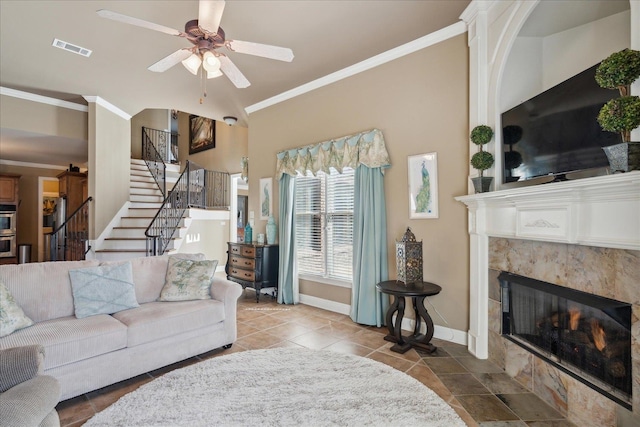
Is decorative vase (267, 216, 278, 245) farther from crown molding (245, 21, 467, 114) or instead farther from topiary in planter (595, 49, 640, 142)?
topiary in planter (595, 49, 640, 142)

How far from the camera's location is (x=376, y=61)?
395 centimetres

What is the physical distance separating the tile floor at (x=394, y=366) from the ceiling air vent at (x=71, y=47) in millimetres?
3767

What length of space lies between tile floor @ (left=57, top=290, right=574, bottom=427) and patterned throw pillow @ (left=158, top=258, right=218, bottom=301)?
0.60 meters

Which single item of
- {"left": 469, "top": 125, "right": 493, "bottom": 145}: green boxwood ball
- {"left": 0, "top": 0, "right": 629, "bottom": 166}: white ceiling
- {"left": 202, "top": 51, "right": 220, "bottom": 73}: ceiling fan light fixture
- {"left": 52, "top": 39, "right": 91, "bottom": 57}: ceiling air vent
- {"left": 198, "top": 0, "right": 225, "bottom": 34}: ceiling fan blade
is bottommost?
{"left": 469, "top": 125, "right": 493, "bottom": 145}: green boxwood ball

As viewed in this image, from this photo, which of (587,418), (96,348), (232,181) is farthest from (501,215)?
(232,181)

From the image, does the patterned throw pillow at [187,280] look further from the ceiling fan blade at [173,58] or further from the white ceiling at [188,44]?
the white ceiling at [188,44]

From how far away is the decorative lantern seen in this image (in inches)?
128

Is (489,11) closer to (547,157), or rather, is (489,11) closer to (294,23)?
(547,157)

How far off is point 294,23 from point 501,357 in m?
3.71

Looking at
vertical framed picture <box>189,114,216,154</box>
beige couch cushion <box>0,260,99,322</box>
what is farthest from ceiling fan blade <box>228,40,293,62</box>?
vertical framed picture <box>189,114,216,154</box>

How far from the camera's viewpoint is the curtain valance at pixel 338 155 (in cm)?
382

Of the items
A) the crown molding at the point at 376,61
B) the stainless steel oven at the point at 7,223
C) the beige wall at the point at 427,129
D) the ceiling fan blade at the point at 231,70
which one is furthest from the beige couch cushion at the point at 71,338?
the stainless steel oven at the point at 7,223

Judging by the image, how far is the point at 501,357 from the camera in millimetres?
2783

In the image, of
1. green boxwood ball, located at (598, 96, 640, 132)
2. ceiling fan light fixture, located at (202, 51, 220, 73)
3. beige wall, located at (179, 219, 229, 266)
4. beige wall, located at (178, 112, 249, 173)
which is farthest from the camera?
beige wall, located at (178, 112, 249, 173)
